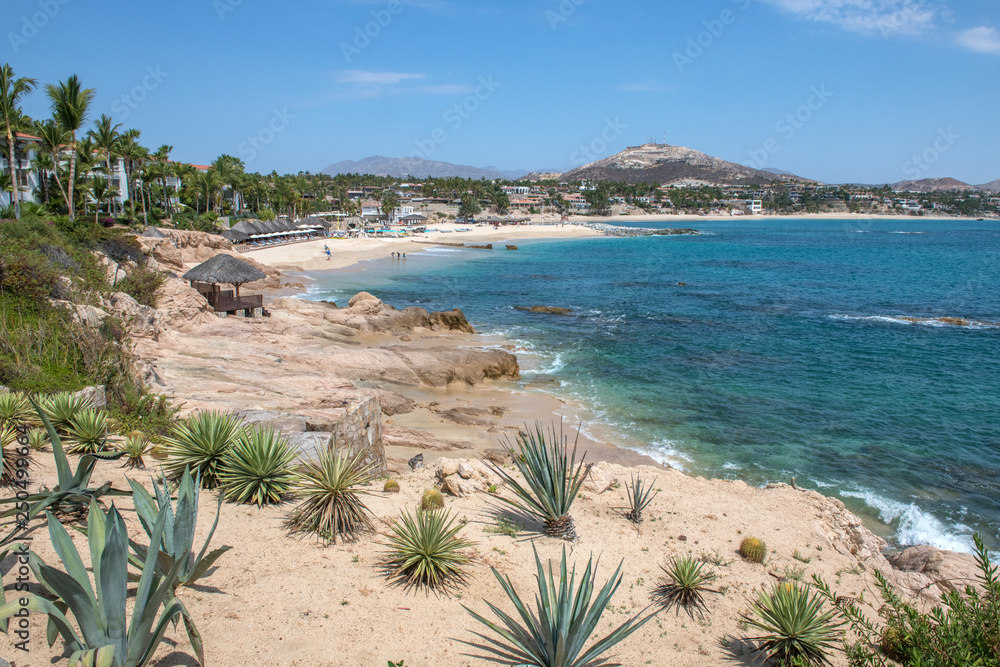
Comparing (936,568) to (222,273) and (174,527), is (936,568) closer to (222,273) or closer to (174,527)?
(174,527)

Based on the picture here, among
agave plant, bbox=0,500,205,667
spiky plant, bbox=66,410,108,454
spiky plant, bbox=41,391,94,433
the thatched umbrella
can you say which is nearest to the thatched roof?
the thatched umbrella

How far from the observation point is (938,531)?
11930 millimetres

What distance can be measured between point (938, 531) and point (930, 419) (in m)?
7.76

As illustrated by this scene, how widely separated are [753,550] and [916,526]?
6.37 metres

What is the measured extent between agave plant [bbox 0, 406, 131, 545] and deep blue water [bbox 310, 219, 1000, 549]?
39.9 ft

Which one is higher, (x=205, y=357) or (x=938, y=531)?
(x=205, y=357)

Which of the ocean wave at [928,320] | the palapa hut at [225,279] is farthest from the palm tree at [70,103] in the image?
the ocean wave at [928,320]

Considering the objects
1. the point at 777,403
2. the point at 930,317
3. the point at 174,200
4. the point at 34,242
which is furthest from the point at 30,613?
the point at 174,200

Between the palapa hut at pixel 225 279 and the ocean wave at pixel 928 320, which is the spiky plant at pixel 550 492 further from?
the ocean wave at pixel 928 320

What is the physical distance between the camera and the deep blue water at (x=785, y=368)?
14.4 m

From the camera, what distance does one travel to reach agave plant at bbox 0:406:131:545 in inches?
204

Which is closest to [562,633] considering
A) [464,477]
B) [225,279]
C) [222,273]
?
[464,477]

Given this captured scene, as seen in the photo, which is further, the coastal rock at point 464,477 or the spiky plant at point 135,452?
the coastal rock at point 464,477

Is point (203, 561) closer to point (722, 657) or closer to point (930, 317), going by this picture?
point (722, 657)
